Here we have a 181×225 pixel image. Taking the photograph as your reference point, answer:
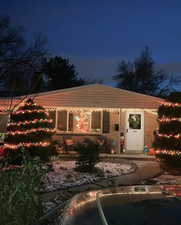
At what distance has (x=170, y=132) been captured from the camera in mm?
9352

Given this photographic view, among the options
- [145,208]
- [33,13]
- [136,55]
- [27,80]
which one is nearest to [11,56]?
[27,80]

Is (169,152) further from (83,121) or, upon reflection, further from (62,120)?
(62,120)

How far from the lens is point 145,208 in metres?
2.05

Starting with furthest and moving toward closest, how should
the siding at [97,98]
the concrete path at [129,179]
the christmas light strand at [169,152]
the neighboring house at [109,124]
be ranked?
the neighboring house at [109,124], the siding at [97,98], the christmas light strand at [169,152], the concrete path at [129,179]

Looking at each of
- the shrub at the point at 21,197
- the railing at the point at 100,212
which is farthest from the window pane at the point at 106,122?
the railing at the point at 100,212

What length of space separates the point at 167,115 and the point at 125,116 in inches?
183

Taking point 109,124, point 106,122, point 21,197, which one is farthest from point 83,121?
point 21,197

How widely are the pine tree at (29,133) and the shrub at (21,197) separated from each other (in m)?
6.98

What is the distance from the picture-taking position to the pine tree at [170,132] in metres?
9.17

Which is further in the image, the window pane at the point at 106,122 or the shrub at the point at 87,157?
the window pane at the point at 106,122

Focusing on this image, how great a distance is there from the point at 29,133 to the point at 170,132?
487cm

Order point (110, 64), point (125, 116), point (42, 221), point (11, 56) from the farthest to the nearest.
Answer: point (110, 64), point (11, 56), point (125, 116), point (42, 221)

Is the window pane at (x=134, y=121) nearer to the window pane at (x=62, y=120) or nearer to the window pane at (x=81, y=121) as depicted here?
the window pane at (x=81, y=121)

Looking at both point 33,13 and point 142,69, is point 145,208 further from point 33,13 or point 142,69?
point 142,69
